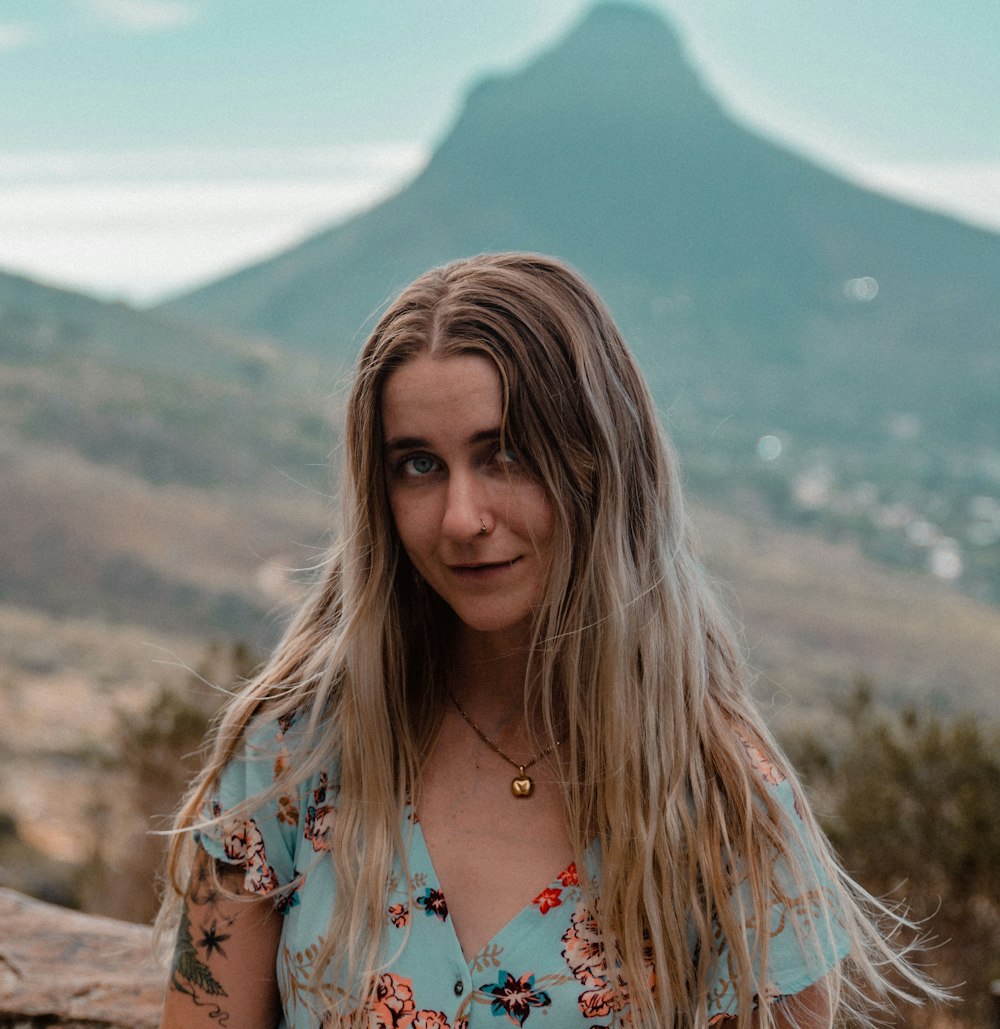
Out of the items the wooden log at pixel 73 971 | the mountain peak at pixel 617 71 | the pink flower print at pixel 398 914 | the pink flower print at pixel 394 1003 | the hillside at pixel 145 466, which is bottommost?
the mountain peak at pixel 617 71

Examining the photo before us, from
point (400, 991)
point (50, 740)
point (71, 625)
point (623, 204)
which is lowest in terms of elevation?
point (623, 204)

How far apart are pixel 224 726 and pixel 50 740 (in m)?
11.5

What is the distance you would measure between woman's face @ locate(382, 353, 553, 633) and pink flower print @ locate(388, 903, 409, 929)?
371mm

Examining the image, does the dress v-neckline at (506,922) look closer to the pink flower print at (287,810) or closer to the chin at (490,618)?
the pink flower print at (287,810)

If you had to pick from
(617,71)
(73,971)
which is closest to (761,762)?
(73,971)

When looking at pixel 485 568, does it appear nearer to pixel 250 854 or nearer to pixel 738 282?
pixel 250 854

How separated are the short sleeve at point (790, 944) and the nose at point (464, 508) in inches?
20.0

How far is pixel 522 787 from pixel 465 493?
0.42 metres

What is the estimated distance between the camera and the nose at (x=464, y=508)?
1450 mm

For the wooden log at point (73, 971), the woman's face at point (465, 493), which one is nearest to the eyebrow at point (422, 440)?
the woman's face at point (465, 493)

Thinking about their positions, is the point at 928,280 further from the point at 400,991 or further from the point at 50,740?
the point at 400,991

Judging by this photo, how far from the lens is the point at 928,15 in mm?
18250

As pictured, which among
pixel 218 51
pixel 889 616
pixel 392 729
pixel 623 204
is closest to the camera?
pixel 392 729

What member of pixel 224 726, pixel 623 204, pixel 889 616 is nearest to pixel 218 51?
pixel 623 204
